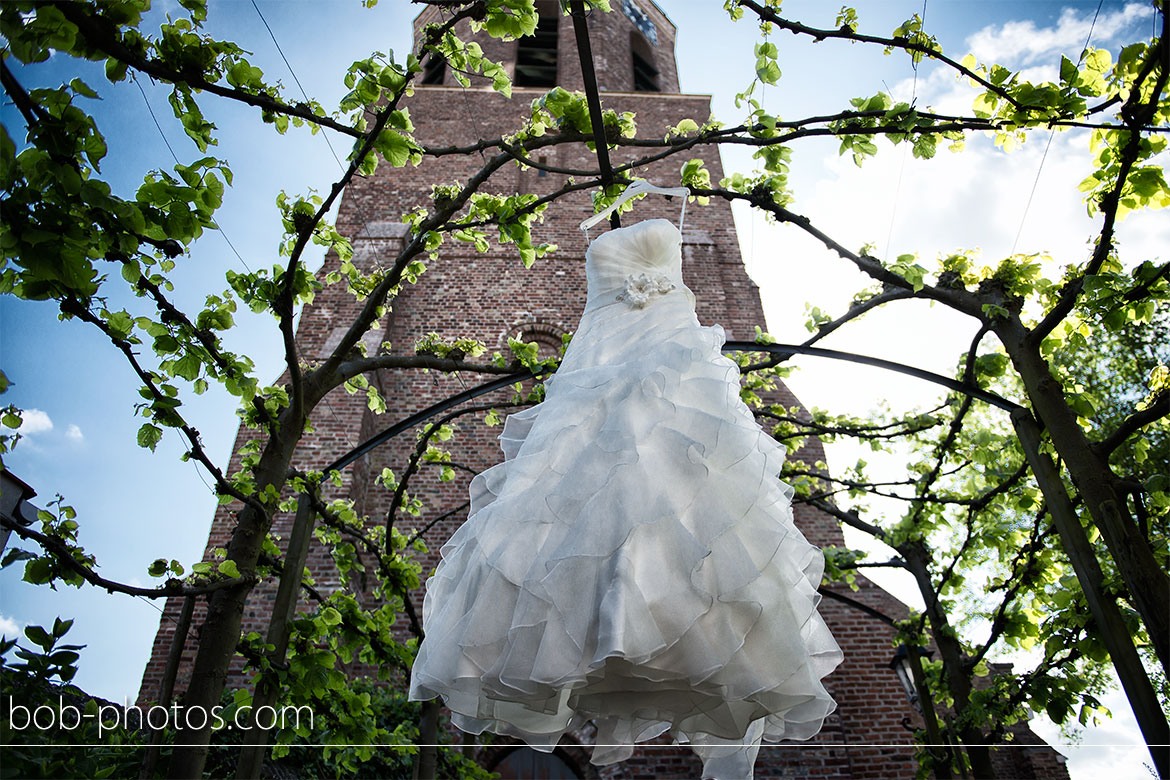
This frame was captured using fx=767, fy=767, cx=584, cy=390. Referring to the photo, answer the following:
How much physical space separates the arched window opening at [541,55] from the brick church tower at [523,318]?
44 millimetres

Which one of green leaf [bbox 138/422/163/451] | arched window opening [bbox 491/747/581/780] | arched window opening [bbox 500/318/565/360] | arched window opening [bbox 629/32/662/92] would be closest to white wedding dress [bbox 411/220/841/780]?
green leaf [bbox 138/422/163/451]

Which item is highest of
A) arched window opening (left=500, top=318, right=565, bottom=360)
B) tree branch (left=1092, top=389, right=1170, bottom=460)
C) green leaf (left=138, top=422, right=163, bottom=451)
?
arched window opening (left=500, top=318, right=565, bottom=360)

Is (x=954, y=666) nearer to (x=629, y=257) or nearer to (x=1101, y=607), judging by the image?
(x=1101, y=607)

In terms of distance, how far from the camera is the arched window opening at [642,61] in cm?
1476

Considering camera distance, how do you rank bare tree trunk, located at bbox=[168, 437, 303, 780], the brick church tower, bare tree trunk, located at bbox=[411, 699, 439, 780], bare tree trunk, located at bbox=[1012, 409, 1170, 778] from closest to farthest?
bare tree trunk, located at bbox=[1012, 409, 1170, 778], bare tree trunk, located at bbox=[168, 437, 303, 780], bare tree trunk, located at bbox=[411, 699, 439, 780], the brick church tower

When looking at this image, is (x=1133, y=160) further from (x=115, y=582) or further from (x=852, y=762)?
(x=852, y=762)

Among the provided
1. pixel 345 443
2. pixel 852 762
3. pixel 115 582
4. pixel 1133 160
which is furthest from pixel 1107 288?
pixel 345 443

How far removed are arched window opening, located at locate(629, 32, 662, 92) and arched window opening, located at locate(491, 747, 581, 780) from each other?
12128mm

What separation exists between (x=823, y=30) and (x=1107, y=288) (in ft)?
4.61

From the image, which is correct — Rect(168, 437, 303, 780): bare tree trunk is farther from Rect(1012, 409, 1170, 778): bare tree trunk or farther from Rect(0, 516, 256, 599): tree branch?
Rect(1012, 409, 1170, 778): bare tree trunk

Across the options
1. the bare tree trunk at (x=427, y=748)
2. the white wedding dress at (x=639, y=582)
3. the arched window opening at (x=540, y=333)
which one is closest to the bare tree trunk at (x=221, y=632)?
the white wedding dress at (x=639, y=582)

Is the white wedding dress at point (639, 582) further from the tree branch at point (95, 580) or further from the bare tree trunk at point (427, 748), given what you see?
the bare tree trunk at point (427, 748)

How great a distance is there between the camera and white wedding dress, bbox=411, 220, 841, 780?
5.00 feet

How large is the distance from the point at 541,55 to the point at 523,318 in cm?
745
